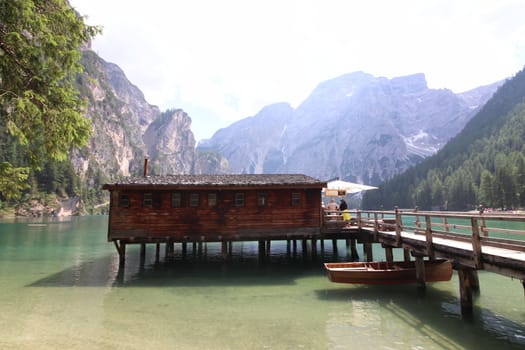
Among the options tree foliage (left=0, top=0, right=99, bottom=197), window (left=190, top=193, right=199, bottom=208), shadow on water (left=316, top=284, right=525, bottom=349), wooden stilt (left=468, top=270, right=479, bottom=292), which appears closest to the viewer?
tree foliage (left=0, top=0, right=99, bottom=197)

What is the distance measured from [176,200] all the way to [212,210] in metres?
2.66

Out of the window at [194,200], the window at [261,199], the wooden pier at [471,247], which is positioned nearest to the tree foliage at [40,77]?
the wooden pier at [471,247]

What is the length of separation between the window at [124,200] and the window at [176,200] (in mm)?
3081

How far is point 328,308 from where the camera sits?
1434 centimetres

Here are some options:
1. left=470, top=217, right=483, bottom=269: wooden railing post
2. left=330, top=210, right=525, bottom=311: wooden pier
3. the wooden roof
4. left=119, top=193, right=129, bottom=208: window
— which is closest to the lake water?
left=330, top=210, right=525, bottom=311: wooden pier

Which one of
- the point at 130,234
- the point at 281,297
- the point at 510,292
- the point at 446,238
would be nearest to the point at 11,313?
the point at 130,234

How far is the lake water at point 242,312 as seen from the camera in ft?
35.5

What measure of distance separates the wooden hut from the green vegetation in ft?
289

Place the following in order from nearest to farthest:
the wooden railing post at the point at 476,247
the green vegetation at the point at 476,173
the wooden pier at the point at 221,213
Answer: the wooden railing post at the point at 476,247, the wooden pier at the point at 221,213, the green vegetation at the point at 476,173

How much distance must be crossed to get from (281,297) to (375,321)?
5088mm

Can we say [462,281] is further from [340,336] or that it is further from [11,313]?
[11,313]

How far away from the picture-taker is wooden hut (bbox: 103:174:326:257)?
23.1 m

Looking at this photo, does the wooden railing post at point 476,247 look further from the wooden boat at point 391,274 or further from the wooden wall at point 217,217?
the wooden wall at point 217,217

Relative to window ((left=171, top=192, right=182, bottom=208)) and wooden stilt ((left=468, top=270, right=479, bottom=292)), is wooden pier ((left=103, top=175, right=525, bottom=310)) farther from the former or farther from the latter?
wooden stilt ((left=468, top=270, right=479, bottom=292))
